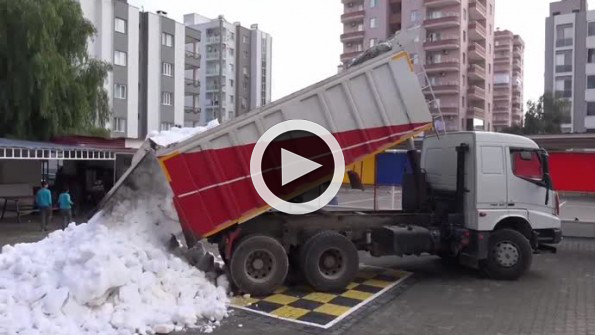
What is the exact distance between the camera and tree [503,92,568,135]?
53.9 m

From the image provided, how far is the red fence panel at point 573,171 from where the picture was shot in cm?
1495

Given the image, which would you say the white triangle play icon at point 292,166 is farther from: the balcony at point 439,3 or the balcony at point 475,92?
the balcony at point 475,92

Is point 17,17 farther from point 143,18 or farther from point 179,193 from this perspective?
point 143,18

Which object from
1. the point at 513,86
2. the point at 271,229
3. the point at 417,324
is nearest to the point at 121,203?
the point at 271,229

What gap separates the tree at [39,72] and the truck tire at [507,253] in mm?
17064

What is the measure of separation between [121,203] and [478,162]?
6019 mm

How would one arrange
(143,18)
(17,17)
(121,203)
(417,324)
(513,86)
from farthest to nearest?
(513,86) → (143,18) → (17,17) → (121,203) → (417,324)

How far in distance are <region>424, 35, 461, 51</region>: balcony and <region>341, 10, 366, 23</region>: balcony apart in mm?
10516

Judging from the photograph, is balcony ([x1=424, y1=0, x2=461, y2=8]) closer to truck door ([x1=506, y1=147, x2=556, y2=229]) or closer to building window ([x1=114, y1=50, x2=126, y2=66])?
building window ([x1=114, y1=50, x2=126, y2=66])

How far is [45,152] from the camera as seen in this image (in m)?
16.1

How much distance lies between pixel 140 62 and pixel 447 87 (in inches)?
1353

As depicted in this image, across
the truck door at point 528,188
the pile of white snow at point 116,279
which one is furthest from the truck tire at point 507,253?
the pile of white snow at point 116,279

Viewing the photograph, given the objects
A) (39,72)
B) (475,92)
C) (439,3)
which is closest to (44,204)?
(39,72)

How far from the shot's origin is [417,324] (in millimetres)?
6855
